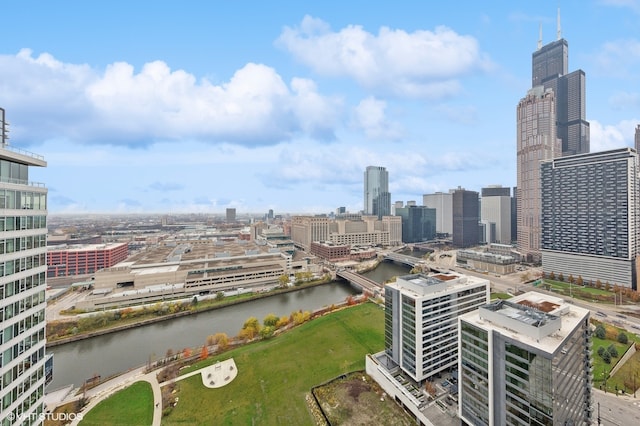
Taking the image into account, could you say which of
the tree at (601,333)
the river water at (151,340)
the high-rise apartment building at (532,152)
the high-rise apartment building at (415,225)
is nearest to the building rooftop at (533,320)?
the tree at (601,333)

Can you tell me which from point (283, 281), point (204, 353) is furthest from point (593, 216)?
point (204, 353)

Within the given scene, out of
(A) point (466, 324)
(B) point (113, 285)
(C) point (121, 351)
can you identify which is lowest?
(C) point (121, 351)

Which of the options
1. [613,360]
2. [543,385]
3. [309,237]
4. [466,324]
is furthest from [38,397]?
[309,237]

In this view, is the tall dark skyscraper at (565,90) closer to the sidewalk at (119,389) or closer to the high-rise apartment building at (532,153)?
the high-rise apartment building at (532,153)

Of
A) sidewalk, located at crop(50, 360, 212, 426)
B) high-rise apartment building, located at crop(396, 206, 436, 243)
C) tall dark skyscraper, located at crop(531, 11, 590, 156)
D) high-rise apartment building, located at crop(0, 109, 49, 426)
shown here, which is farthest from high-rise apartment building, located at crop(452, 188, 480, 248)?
high-rise apartment building, located at crop(0, 109, 49, 426)

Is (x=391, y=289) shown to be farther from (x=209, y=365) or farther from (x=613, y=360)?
(x=613, y=360)

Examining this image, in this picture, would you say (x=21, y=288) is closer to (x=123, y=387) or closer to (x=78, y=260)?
(x=123, y=387)

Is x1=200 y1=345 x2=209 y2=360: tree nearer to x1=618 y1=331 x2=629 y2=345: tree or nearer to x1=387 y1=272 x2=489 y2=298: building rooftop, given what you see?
x1=387 y1=272 x2=489 y2=298: building rooftop
